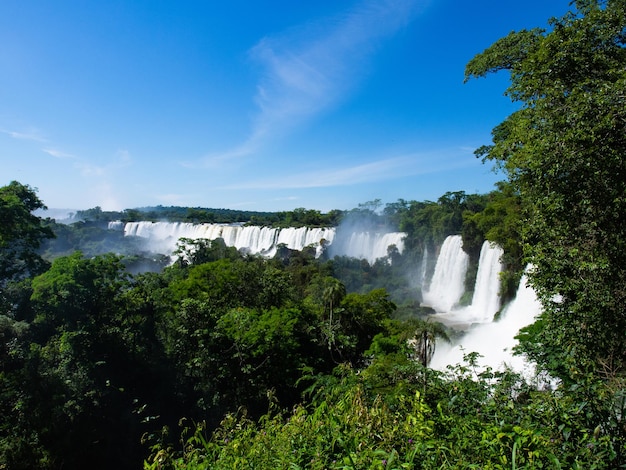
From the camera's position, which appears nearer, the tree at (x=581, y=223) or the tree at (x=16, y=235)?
the tree at (x=581, y=223)

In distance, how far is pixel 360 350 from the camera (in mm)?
16328

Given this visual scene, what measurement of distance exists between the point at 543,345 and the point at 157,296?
44.8ft

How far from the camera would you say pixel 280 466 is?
2.52 metres

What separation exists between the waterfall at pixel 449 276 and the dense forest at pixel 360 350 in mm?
8305

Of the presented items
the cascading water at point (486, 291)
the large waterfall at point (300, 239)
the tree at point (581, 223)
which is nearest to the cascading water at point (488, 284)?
the cascading water at point (486, 291)

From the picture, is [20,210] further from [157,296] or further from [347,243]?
[347,243]

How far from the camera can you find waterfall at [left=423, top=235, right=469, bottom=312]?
30.2m

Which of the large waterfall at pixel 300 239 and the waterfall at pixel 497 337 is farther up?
the large waterfall at pixel 300 239

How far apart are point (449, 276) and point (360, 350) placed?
58.8ft

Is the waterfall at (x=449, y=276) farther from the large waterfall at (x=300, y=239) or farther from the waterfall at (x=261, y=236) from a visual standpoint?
the waterfall at (x=261, y=236)

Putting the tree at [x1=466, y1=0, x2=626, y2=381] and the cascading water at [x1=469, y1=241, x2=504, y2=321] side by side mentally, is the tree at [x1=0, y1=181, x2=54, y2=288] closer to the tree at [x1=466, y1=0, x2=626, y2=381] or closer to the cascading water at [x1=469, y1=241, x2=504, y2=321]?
the tree at [x1=466, y1=0, x2=626, y2=381]

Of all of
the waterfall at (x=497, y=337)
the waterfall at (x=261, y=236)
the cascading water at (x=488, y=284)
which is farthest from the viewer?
the waterfall at (x=261, y=236)

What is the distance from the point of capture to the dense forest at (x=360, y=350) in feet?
8.51

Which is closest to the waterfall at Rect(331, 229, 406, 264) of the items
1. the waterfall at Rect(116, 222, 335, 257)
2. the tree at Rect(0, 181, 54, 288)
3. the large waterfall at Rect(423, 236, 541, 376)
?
the waterfall at Rect(116, 222, 335, 257)
